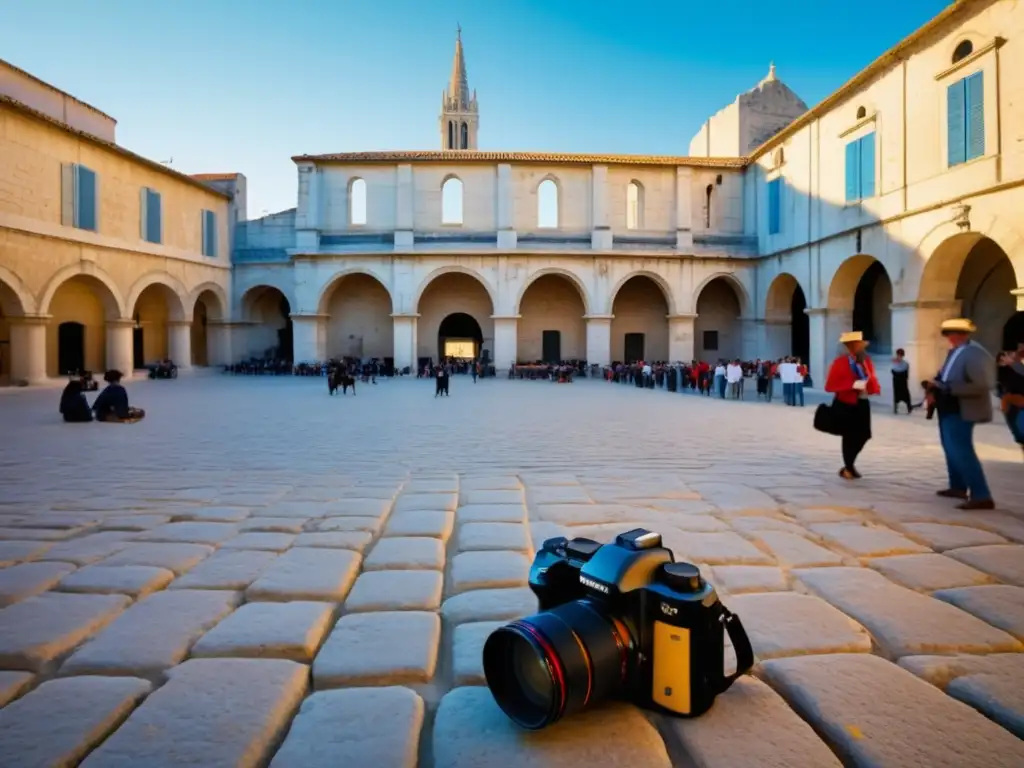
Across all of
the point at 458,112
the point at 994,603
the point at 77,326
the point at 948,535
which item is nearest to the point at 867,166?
the point at 948,535

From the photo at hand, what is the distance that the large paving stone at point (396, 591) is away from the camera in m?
2.98

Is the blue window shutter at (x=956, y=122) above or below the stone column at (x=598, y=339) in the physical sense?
above

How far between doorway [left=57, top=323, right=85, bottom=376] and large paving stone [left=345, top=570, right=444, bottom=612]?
2774 cm

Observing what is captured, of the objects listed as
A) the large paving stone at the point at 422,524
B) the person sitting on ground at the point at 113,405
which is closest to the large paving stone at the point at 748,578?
the large paving stone at the point at 422,524

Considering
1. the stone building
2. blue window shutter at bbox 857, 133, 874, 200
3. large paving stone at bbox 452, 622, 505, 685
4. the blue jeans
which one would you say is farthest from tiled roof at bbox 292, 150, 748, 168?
large paving stone at bbox 452, 622, 505, 685

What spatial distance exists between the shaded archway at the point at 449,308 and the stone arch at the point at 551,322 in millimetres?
1718

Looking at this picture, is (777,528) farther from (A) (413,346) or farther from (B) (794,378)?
(A) (413,346)

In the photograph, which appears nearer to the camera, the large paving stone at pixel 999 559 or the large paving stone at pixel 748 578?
the large paving stone at pixel 748 578

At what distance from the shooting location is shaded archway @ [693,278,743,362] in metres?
31.3

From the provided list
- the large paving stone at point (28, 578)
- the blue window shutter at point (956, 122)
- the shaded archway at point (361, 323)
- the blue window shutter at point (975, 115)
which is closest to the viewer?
the large paving stone at point (28, 578)

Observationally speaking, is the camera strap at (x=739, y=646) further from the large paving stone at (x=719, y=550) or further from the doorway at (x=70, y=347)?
the doorway at (x=70, y=347)

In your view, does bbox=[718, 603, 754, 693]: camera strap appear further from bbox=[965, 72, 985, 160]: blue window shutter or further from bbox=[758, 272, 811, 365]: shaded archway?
bbox=[758, 272, 811, 365]: shaded archway

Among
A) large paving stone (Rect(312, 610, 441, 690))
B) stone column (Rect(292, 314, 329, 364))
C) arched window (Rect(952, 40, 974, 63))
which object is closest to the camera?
large paving stone (Rect(312, 610, 441, 690))

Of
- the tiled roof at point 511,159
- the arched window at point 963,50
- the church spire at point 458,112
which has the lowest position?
the arched window at point 963,50
